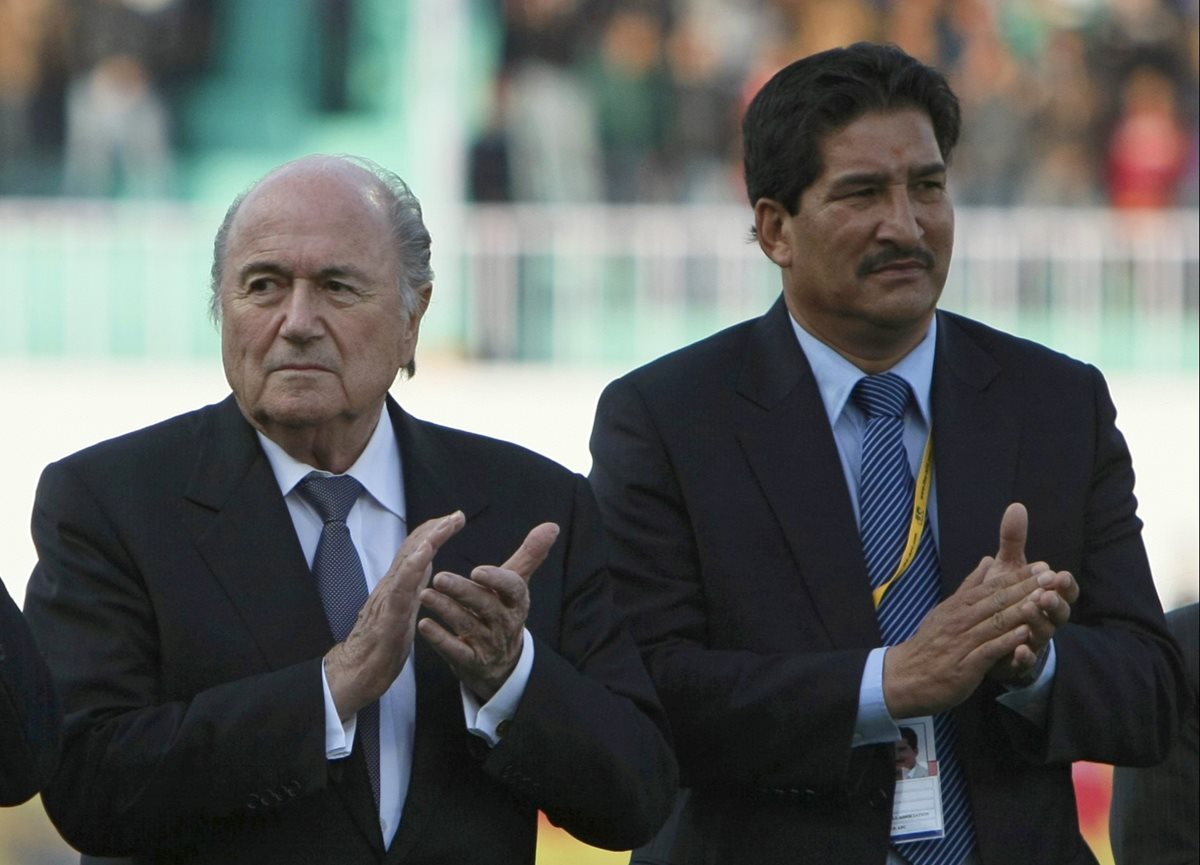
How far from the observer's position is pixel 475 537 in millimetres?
3883

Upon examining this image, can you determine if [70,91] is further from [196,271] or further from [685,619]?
[685,619]

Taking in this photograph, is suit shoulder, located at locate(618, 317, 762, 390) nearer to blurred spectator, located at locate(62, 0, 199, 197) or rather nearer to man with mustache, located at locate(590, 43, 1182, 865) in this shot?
man with mustache, located at locate(590, 43, 1182, 865)

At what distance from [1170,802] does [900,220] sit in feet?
4.12

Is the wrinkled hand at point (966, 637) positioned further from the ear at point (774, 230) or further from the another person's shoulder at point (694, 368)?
the ear at point (774, 230)

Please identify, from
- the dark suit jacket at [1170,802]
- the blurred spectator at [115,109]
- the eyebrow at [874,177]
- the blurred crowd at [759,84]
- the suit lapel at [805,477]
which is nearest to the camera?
the suit lapel at [805,477]

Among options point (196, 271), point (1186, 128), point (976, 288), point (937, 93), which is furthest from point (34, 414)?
point (937, 93)

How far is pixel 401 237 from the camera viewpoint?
3.89m

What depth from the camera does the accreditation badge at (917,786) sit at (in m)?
4.01

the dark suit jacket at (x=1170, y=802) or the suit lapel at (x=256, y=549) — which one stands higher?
the suit lapel at (x=256, y=549)

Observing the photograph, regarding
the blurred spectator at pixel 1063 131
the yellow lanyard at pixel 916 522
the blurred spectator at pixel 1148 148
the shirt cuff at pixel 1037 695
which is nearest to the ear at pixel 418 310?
the yellow lanyard at pixel 916 522

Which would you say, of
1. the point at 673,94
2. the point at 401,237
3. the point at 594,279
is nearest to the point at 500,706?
the point at 401,237

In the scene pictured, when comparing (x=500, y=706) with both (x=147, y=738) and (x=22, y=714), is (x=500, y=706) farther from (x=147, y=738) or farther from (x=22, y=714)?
(x=22, y=714)

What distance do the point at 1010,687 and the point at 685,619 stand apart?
1.84 feet

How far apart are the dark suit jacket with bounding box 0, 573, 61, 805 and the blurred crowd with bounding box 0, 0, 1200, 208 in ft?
45.7
